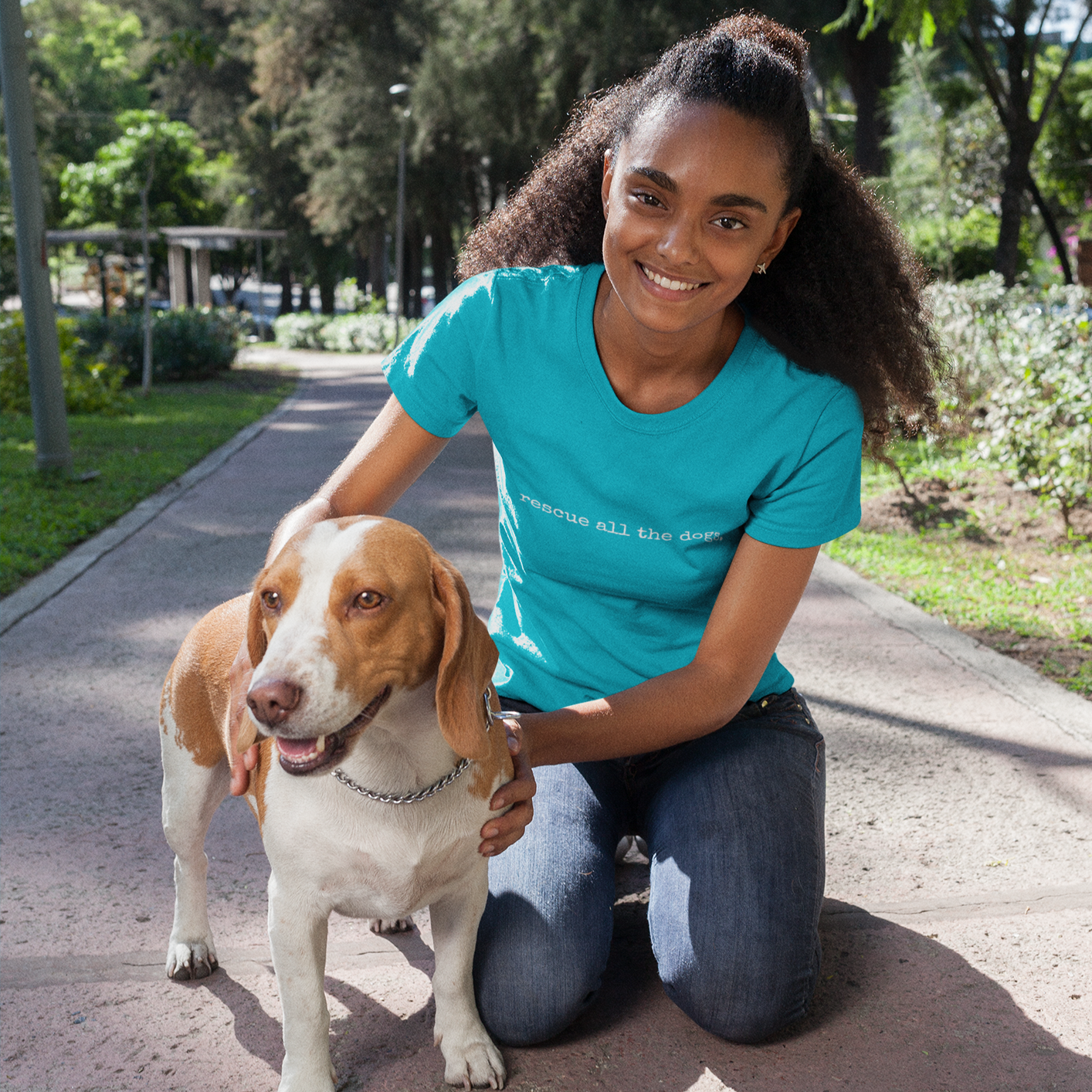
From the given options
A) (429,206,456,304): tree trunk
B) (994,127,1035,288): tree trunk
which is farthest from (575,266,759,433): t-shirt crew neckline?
(429,206,456,304): tree trunk

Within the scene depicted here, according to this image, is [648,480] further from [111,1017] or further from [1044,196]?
[1044,196]

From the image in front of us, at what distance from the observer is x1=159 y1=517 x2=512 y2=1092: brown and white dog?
6.16 ft

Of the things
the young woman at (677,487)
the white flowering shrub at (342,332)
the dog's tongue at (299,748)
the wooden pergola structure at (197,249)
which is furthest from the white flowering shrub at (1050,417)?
the white flowering shrub at (342,332)

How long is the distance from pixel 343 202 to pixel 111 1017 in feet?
105

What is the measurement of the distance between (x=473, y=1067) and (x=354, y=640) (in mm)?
1085

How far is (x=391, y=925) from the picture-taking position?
9.80ft

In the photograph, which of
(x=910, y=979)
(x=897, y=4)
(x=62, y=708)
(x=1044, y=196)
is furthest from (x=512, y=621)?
(x=1044, y=196)

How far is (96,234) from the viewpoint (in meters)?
25.2

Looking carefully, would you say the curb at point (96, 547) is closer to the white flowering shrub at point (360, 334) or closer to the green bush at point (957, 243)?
the green bush at point (957, 243)

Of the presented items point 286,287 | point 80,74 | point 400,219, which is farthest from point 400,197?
point 80,74

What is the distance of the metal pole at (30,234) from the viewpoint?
8.74 m

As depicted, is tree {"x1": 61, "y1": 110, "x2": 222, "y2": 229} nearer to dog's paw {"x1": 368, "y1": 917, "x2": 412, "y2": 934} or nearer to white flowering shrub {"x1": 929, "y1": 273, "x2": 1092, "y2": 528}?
white flowering shrub {"x1": 929, "y1": 273, "x2": 1092, "y2": 528}

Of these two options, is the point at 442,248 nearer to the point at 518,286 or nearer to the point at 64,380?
the point at 64,380

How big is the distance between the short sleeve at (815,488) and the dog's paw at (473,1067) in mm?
1304
